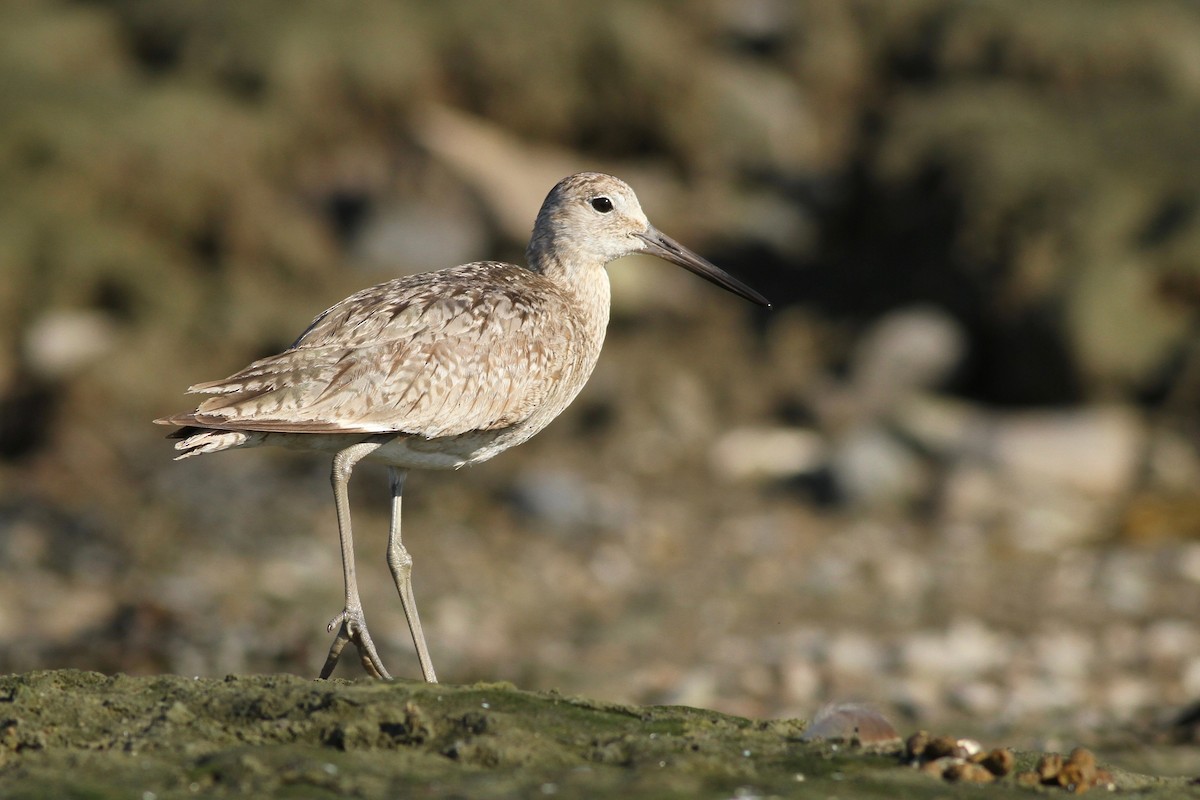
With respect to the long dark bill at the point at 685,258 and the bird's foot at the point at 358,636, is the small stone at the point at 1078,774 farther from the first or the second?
the long dark bill at the point at 685,258

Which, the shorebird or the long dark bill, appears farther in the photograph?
the long dark bill

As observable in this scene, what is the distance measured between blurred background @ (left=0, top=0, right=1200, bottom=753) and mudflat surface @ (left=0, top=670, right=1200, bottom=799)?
5077mm

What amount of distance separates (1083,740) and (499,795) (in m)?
6.23

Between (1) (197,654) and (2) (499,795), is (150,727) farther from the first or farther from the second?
(1) (197,654)

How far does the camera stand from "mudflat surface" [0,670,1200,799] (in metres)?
4.82

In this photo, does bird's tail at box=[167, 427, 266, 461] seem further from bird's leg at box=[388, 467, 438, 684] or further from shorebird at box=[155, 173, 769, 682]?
bird's leg at box=[388, 467, 438, 684]

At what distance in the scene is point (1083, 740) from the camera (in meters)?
9.91

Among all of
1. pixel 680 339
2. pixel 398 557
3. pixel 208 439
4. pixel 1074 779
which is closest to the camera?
pixel 1074 779

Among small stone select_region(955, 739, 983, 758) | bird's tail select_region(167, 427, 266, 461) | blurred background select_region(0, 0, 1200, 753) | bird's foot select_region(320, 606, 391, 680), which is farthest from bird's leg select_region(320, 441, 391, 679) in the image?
blurred background select_region(0, 0, 1200, 753)

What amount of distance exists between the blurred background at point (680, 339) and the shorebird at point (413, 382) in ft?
10.3

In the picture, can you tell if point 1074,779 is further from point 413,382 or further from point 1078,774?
point 413,382

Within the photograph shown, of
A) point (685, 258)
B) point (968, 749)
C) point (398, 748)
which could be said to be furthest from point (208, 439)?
point (968, 749)

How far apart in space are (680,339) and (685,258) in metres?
7.23

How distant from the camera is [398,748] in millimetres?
5203
